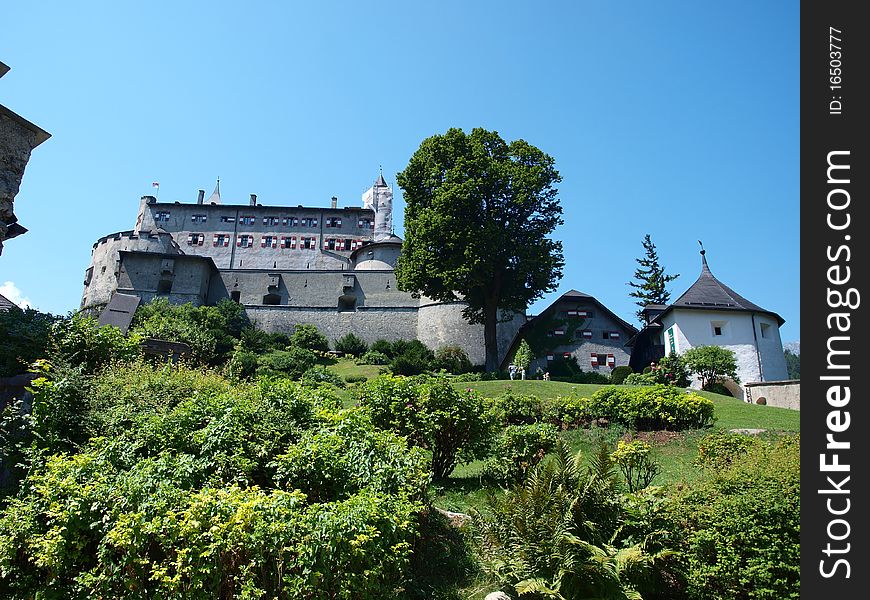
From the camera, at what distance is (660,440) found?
47.5ft

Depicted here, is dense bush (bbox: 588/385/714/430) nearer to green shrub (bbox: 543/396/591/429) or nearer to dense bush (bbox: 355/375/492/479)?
green shrub (bbox: 543/396/591/429)

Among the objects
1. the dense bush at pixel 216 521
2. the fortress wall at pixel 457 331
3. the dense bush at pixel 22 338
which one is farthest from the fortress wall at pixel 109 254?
the dense bush at pixel 216 521

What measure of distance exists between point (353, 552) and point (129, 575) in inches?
77.0

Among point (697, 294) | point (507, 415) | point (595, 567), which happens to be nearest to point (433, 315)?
point (697, 294)

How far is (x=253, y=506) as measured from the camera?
5.09 m

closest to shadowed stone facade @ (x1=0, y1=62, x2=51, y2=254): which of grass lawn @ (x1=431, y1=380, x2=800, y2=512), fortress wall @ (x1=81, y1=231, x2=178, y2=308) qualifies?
grass lawn @ (x1=431, y1=380, x2=800, y2=512)

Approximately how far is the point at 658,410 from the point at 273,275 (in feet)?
153

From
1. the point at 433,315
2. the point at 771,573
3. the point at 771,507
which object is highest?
the point at 433,315

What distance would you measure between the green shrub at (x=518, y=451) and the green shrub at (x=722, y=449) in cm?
218

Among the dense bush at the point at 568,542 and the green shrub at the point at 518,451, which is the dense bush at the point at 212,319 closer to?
the green shrub at the point at 518,451

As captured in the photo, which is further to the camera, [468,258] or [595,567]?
[468,258]

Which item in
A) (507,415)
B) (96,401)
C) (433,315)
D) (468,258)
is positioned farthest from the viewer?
(433,315)
